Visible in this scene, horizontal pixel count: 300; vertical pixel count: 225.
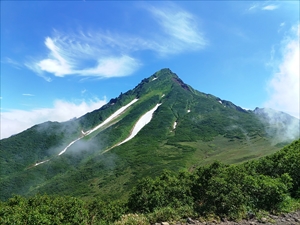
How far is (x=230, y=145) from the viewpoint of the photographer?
182625 mm

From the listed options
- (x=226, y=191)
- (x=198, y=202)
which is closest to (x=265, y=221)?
(x=226, y=191)

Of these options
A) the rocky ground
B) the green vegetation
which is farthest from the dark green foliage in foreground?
the rocky ground

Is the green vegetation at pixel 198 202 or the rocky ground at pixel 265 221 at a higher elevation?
the green vegetation at pixel 198 202

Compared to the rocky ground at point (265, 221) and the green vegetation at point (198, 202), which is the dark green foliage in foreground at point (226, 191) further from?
the rocky ground at point (265, 221)

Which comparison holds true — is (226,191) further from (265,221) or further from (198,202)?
(198,202)

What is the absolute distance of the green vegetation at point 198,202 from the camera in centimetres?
1341

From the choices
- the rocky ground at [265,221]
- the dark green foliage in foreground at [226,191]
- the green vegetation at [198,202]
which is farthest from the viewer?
the dark green foliage in foreground at [226,191]

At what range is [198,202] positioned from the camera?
56.3ft

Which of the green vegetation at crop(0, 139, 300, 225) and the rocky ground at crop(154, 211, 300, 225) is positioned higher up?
the green vegetation at crop(0, 139, 300, 225)

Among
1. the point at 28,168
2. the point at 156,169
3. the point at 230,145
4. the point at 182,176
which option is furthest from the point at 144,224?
the point at 28,168

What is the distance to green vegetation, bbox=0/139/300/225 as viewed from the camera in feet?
44.0

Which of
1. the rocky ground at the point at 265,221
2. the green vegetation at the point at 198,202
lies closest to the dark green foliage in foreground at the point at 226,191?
the green vegetation at the point at 198,202

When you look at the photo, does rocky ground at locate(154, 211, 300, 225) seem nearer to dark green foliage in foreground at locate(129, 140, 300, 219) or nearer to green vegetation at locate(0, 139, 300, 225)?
green vegetation at locate(0, 139, 300, 225)

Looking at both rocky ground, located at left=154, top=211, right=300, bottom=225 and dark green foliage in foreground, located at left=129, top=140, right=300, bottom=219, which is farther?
dark green foliage in foreground, located at left=129, top=140, right=300, bottom=219
